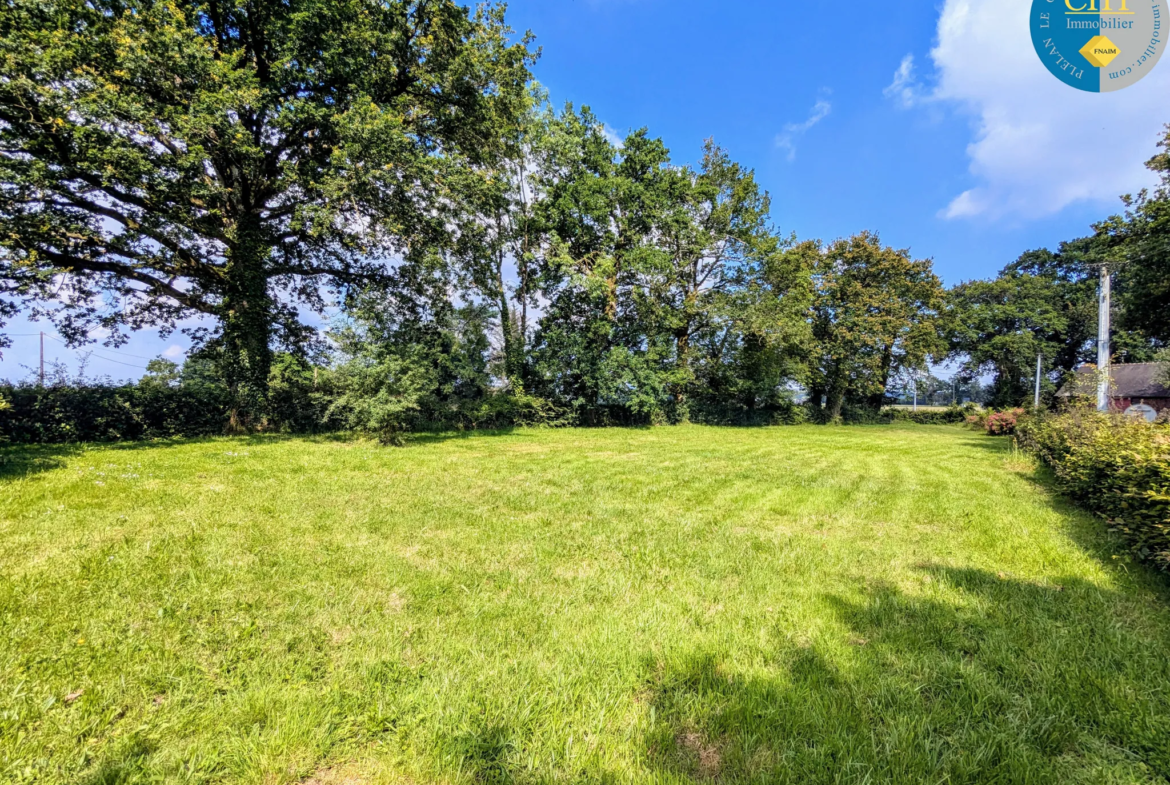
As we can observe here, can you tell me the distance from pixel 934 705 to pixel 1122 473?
5.10m

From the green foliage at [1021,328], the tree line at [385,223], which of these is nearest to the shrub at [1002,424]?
the tree line at [385,223]

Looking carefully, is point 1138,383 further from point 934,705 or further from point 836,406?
point 934,705

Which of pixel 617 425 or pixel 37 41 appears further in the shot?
pixel 617 425

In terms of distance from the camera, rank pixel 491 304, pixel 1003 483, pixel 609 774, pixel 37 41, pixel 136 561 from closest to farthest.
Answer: pixel 609 774 < pixel 136 561 < pixel 1003 483 < pixel 37 41 < pixel 491 304

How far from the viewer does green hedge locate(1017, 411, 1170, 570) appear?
155 inches

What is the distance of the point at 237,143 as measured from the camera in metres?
10.2

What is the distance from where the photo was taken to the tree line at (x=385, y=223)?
9430mm

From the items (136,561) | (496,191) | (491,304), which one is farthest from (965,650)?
(491,304)

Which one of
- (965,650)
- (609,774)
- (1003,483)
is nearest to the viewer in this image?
(609,774)

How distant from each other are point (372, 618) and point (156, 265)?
14.8 meters

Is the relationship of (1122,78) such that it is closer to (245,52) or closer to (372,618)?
(372,618)

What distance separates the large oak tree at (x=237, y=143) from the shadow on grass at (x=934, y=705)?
1298cm

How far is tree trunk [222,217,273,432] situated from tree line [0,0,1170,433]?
7 centimetres

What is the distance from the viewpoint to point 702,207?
21.4 meters
